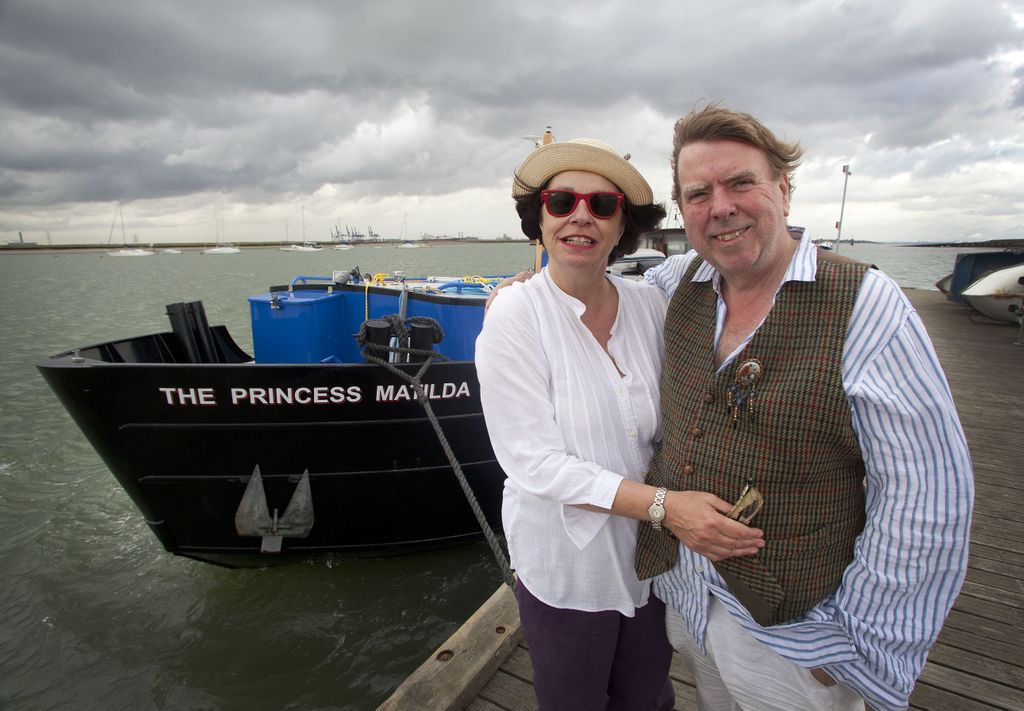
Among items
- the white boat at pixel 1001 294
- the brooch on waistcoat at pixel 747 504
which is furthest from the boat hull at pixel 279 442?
the white boat at pixel 1001 294

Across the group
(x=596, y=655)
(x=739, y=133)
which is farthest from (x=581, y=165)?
(x=596, y=655)

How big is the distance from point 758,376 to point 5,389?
1470 cm

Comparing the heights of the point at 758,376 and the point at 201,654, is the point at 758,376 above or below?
above

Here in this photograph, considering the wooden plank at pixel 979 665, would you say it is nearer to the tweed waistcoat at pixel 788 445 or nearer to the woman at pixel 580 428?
the woman at pixel 580 428

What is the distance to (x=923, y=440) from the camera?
1062 mm

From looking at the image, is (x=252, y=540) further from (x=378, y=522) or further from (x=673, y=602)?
(x=673, y=602)

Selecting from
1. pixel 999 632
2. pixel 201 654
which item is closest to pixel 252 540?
pixel 201 654

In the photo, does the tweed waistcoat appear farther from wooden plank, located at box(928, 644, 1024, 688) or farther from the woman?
wooden plank, located at box(928, 644, 1024, 688)

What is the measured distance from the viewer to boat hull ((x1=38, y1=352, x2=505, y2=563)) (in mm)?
3604

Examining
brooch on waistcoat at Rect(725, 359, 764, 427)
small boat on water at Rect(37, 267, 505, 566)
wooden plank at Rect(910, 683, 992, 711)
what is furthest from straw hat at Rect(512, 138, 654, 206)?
wooden plank at Rect(910, 683, 992, 711)

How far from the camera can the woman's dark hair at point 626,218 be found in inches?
68.3

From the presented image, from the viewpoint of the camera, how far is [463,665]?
8.40 feet

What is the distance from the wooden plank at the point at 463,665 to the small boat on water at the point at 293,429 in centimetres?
105

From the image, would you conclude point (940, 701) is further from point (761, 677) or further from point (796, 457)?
point (796, 457)
